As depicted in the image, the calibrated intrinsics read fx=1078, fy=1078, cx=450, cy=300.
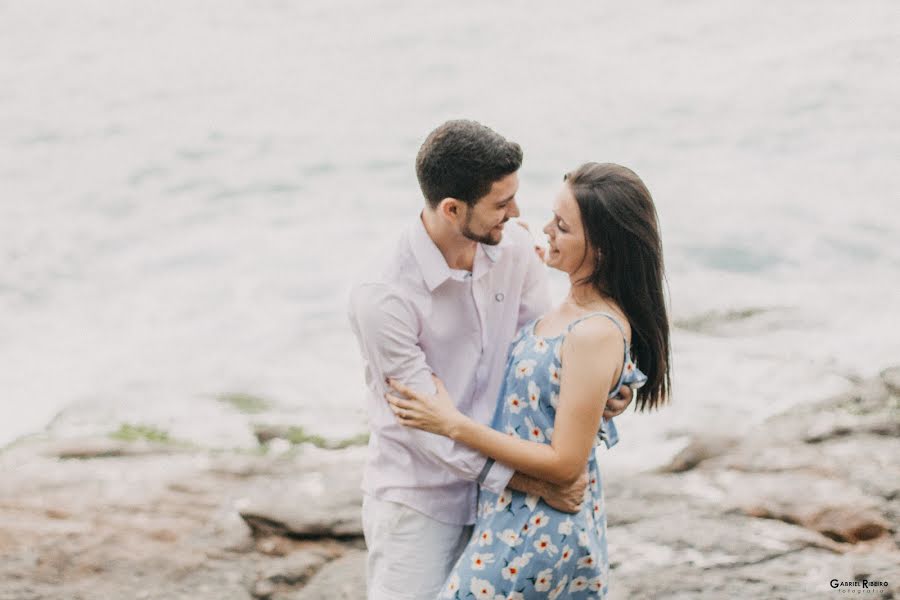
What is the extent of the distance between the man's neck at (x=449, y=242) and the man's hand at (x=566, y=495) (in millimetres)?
610

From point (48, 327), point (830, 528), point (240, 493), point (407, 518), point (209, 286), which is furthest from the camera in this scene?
point (209, 286)

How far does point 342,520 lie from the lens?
4262 mm

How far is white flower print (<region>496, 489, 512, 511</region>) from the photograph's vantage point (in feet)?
8.53

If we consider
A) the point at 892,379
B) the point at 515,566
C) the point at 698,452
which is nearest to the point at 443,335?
the point at 515,566

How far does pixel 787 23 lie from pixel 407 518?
1551cm

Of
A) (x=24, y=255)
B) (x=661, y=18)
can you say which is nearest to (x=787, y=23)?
(x=661, y=18)

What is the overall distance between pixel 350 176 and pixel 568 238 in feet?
35.0

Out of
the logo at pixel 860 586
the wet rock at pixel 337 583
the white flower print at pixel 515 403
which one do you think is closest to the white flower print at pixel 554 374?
the white flower print at pixel 515 403

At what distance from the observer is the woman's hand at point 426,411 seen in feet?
8.32

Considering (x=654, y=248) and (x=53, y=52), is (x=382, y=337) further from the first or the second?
(x=53, y=52)

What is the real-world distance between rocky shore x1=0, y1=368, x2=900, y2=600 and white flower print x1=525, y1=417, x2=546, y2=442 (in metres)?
1.30

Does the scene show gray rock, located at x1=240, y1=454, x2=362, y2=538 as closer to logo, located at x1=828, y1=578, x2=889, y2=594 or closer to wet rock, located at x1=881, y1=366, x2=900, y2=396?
logo, located at x1=828, y1=578, x2=889, y2=594

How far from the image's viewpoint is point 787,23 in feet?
54.3

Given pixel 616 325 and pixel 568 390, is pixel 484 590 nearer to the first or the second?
pixel 568 390
